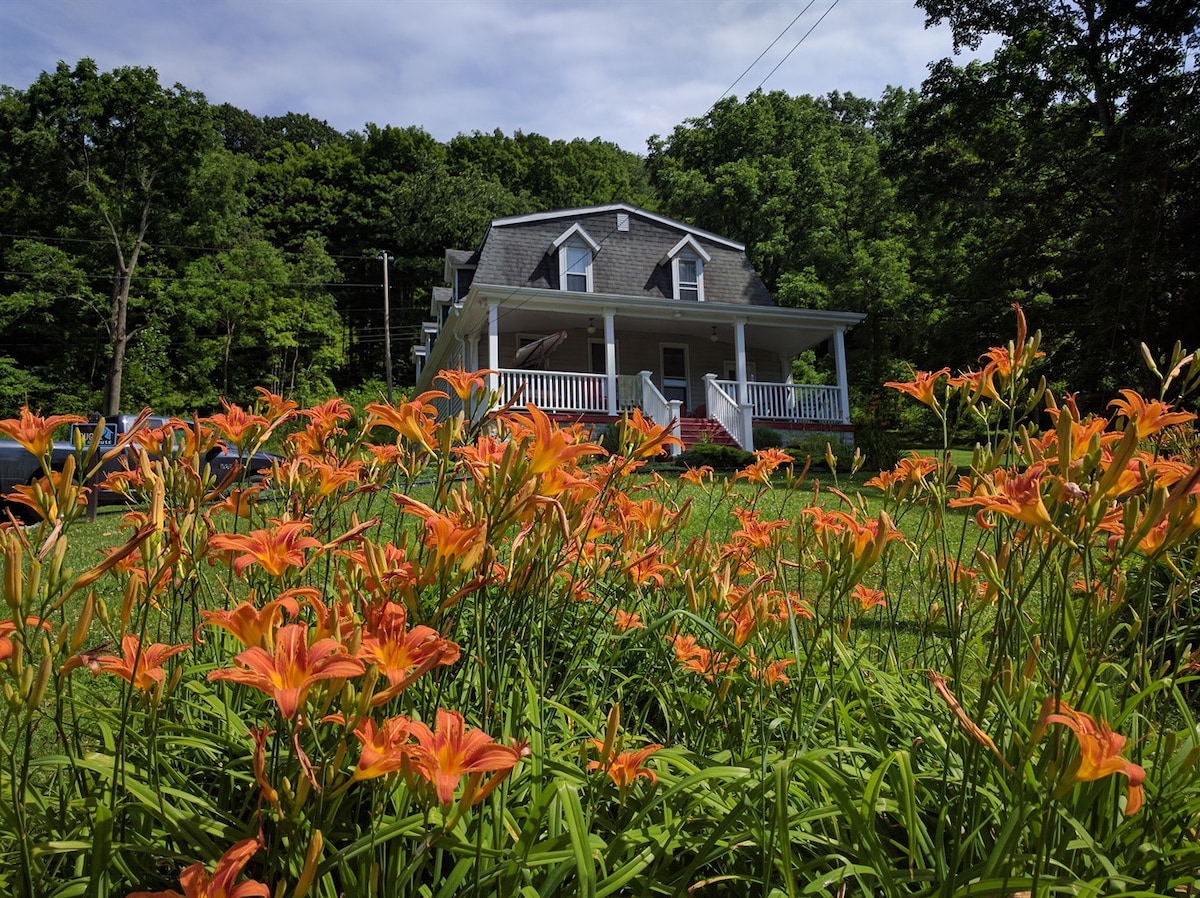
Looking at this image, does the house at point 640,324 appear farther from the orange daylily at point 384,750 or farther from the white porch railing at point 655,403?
the orange daylily at point 384,750

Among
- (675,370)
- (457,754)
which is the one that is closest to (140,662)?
(457,754)

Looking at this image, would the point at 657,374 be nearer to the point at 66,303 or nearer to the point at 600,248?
the point at 600,248

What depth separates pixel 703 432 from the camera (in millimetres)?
14781

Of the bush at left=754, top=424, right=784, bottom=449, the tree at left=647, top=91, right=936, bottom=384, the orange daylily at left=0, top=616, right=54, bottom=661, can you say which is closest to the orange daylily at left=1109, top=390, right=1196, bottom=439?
the orange daylily at left=0, top=616, right=54, bottom=661

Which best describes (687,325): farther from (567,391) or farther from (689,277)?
(567,391)

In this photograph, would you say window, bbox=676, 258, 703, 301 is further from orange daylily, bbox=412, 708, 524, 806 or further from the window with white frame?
orange daylily, bbox=412, 708, 524, 806

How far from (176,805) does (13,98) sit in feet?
89.8

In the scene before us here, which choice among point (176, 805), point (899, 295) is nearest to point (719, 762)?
point (176, 805)

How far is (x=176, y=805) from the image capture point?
1.26 metres

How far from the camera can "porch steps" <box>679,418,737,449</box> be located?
47.8 feet

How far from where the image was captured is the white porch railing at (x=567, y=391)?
14695mm

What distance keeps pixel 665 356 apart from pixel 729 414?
4.20 m

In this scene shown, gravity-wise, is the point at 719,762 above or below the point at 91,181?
below

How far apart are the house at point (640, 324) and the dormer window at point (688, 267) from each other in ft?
0.11
